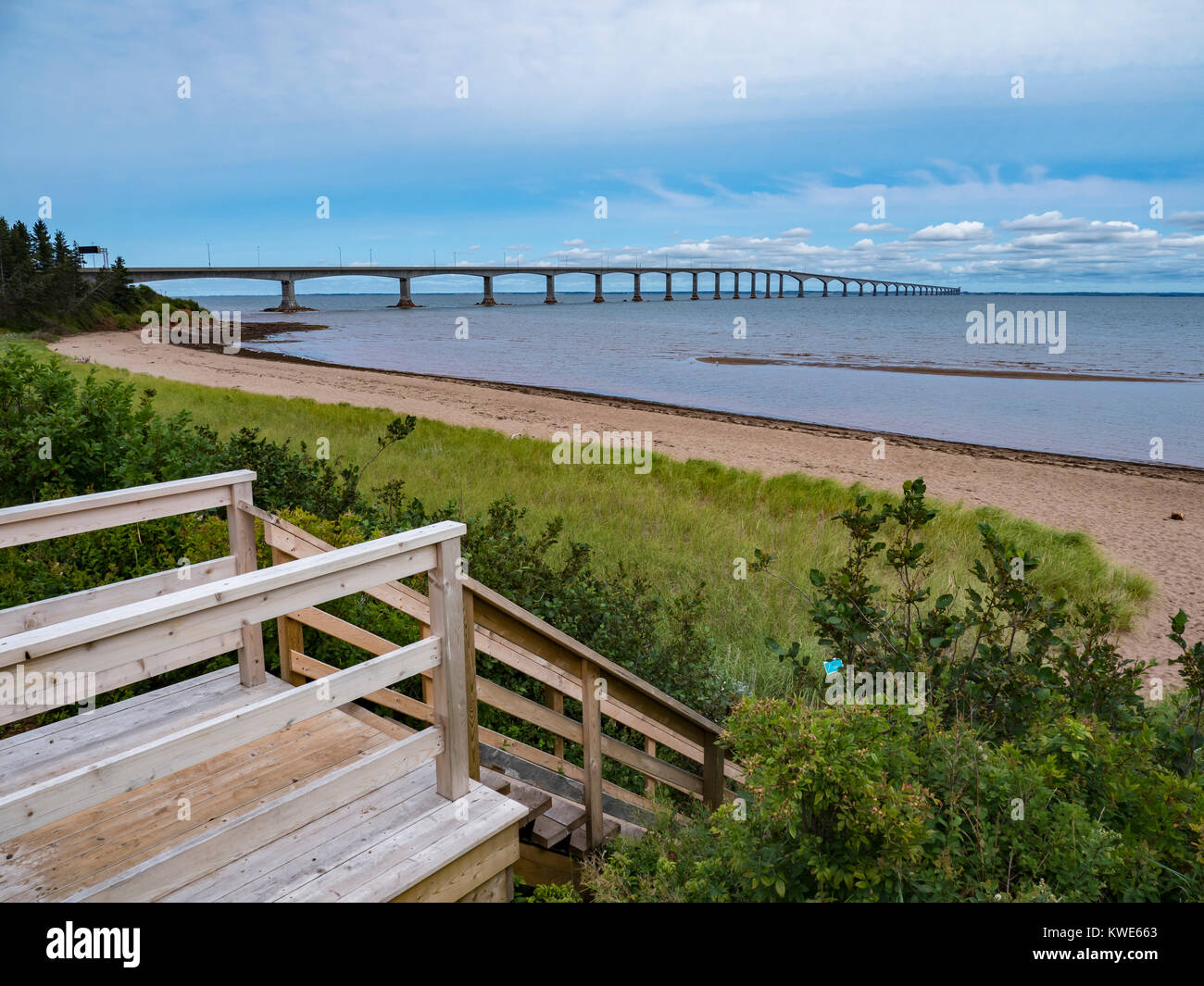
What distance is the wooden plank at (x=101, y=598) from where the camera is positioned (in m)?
3.72

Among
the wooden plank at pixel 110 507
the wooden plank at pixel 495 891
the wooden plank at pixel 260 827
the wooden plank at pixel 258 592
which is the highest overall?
the wooden plank at pixel 110 507

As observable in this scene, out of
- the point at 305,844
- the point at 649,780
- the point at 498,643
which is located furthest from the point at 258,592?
the point at 649,780

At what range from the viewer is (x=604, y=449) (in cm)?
1833

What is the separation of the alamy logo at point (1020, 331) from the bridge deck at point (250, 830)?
5717 centimetres

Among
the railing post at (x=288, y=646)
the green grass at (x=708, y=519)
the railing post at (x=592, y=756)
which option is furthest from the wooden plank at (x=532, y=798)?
the green grass at (x=708, y=519)

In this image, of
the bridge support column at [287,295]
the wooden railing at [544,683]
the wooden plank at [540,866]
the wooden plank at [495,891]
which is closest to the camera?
the wooden plank at [495,891]

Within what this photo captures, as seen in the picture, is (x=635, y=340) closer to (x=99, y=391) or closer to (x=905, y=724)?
(x=99, y=391)

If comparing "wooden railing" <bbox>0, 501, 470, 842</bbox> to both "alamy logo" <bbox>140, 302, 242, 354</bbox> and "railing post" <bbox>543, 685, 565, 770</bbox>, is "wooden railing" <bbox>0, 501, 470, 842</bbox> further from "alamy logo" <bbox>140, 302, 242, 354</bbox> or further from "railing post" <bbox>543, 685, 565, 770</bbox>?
"alamy logo" <bbox>140, 302, 242, 354</bbox>

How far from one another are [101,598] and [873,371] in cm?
4187

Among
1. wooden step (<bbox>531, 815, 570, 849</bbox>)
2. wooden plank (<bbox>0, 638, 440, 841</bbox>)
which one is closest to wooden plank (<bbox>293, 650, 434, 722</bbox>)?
wooden step (<bbox>531, 815, 570, 849</bbox>)

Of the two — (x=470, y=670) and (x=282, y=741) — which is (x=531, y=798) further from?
(x=282, y=741)

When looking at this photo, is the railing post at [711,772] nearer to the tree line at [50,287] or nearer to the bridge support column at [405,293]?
the tree line at [50,287]

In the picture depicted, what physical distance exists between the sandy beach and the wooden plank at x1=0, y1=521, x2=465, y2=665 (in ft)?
25.6
